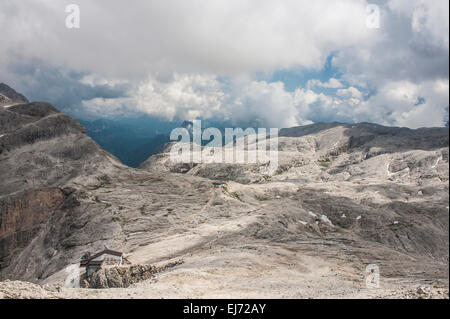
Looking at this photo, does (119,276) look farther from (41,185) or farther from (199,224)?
(41,185)

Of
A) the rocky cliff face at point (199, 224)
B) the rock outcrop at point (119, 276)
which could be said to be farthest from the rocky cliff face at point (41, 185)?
the rock outcrop at point (119, 276)

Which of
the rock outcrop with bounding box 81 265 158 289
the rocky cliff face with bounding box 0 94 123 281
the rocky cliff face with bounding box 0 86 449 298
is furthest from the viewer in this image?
the rocky cliff face with bounding box 0 94 123 281

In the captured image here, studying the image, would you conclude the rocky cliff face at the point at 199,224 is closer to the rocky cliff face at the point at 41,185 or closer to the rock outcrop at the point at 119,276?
the rocky cliff face at the point at 41,185

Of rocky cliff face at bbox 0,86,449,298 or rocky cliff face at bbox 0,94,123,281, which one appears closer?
rocky cliff face at bbox 0,86,449,298

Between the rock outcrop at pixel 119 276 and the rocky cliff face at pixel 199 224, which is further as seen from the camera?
the rocky cliff face at pixel 199 224

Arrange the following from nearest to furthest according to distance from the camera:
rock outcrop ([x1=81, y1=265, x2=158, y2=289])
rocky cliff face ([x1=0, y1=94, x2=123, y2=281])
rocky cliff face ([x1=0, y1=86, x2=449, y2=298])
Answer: rock outcrop ([x1=81, y1=265, x2=158, y2=289]) → rocky cliff face ([x1=0, y1=86, x2=449, y2=298]) → rocky cliff face ([x1=0, y1=94, x2=123, y2=281])

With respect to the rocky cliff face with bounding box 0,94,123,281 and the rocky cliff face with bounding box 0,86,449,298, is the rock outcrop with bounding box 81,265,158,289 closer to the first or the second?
the rocky cliff face with bounding box 0,86,449,298

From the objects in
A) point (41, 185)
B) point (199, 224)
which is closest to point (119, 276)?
point (199, 224)

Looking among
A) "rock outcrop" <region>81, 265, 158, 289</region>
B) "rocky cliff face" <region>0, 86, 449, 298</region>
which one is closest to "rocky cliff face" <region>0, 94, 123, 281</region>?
"rocky cliff face" <region>0, 86, 449, 298</region>

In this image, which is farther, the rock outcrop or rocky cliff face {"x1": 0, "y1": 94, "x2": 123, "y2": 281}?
rocky cliff face {"x1": 0, "y1": 94, "x2": 123, "y2": 281}
